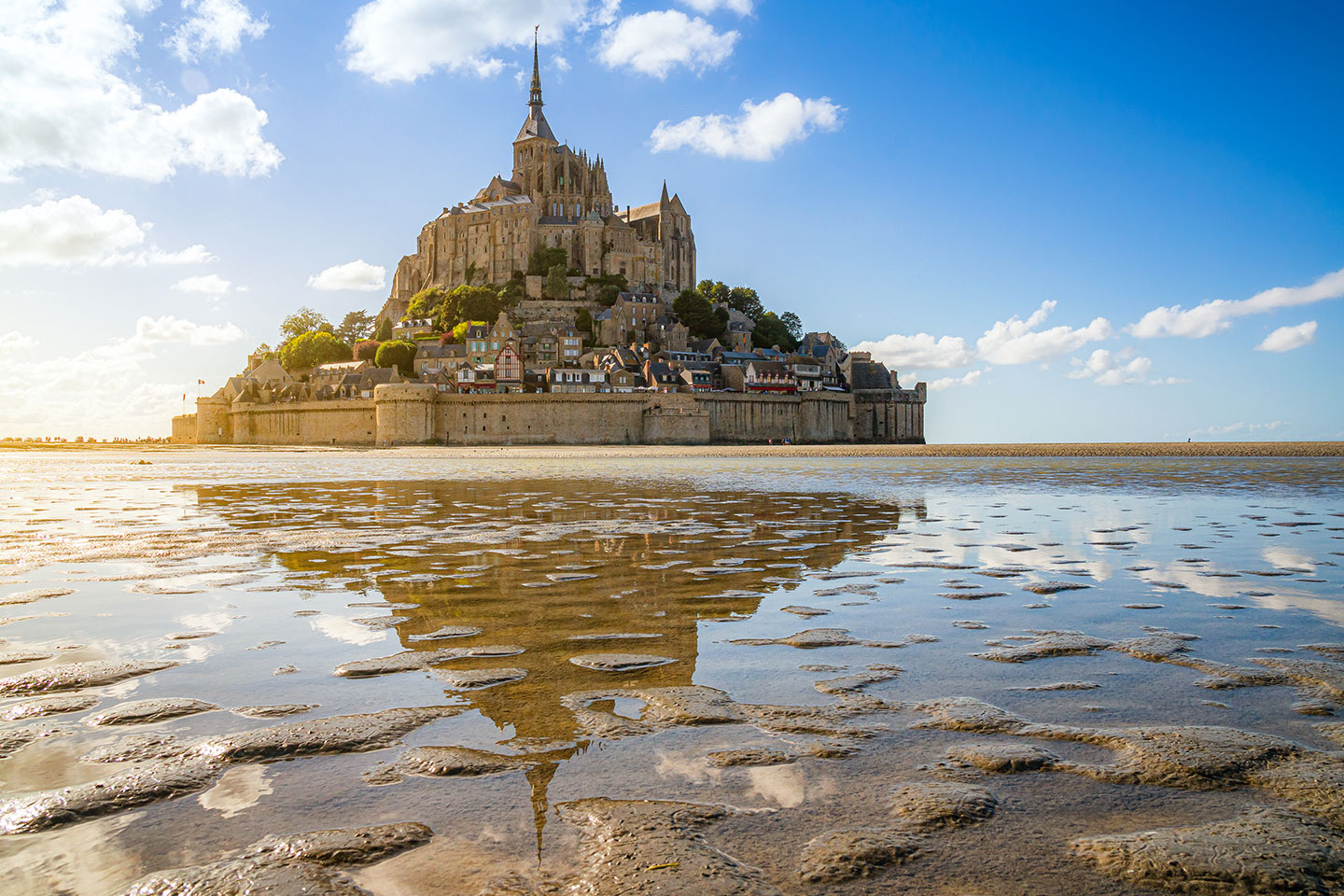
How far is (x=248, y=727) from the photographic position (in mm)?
3078

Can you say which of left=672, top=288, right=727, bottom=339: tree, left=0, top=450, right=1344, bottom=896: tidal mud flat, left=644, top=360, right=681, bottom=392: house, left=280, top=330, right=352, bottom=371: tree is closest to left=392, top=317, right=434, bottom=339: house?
left=280, top=330, right=352, bottom=371: tree

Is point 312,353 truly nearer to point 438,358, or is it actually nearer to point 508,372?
point 438,358

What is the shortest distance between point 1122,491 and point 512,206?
85304 millimetres

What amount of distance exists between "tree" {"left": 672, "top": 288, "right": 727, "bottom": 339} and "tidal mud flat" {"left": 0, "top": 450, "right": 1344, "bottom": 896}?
82.9 m

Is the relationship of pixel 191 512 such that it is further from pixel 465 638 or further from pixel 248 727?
pixel 248 727

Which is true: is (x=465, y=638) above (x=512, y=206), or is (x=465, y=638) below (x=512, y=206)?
below

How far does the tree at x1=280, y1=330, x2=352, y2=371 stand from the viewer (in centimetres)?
8988

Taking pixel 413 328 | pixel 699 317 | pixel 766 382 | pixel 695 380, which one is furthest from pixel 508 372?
pixel 699 317

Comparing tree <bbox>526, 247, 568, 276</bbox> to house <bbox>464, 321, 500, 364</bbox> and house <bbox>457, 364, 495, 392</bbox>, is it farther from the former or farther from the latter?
house <bbox>457, 364, 495, 392</bbox>

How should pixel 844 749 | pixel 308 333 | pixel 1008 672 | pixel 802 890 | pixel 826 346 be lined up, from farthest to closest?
pixel 308 333
pixel 826 346
pixel 1008 672
pixel 844 749
pixel 802 890

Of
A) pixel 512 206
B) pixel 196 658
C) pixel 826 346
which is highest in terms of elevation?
pixel 512 206

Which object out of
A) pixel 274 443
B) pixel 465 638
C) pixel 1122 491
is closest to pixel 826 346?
pixel 274 443

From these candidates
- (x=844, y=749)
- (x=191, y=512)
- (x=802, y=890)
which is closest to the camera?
(x=802, y=890)

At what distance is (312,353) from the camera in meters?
89.9
